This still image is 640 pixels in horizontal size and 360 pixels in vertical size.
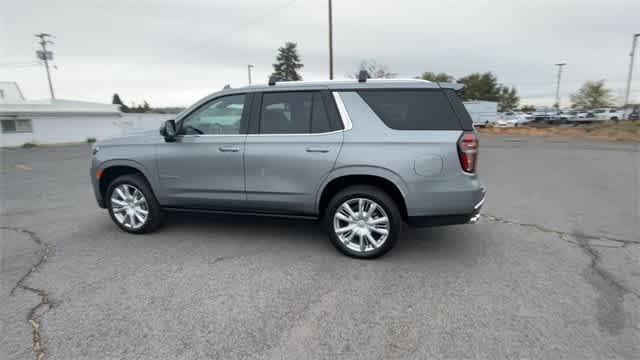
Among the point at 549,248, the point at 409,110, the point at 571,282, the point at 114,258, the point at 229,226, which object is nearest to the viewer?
the point at 571,282

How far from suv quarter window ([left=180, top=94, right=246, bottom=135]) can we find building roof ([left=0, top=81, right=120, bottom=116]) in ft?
103

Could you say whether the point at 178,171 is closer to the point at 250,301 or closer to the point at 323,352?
the point at 250,301

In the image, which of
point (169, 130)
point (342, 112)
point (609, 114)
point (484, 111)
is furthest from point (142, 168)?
point (609, 114)

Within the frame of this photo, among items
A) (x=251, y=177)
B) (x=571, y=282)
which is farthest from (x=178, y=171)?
(x=571, y=282)

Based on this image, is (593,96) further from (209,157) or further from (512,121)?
(209,157)

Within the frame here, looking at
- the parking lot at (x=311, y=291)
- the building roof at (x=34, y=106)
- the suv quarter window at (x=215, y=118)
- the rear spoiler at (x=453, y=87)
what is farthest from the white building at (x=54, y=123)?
the rear spoiler at (x=453, y=87)

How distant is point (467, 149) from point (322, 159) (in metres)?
1.49

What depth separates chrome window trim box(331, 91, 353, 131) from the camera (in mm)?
3699

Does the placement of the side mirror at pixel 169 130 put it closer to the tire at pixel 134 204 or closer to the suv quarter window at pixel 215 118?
the suv quarter window at pixel 215 118

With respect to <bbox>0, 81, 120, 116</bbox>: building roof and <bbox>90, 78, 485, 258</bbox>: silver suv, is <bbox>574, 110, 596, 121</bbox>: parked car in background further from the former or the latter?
<bbox>0, 81, 120, 116</bbox>: building roof

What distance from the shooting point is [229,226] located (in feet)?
16.1

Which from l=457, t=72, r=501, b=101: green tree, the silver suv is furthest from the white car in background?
the silver suv

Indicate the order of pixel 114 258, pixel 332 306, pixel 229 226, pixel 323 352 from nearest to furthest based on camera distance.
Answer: pixel 323 352 < pixel 332 306 < pixel 114 258 < pixel 229 226

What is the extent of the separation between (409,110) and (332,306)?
2.12 meters
